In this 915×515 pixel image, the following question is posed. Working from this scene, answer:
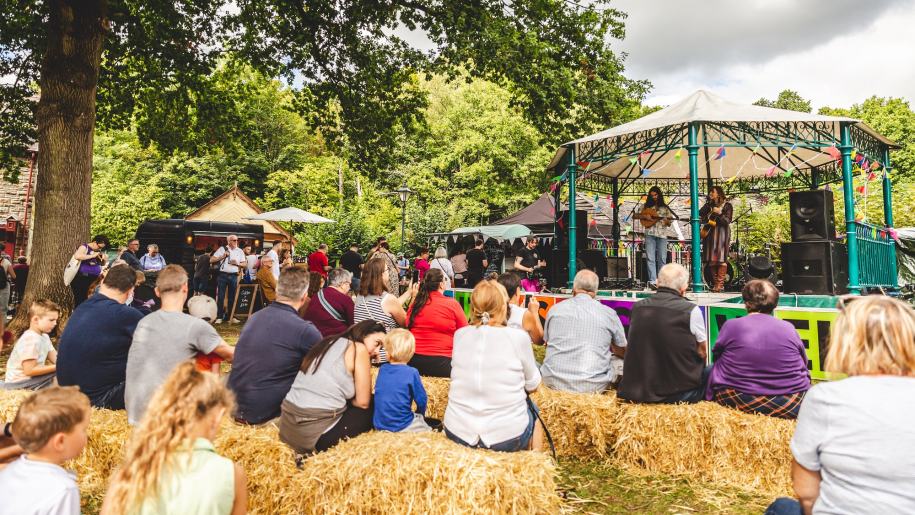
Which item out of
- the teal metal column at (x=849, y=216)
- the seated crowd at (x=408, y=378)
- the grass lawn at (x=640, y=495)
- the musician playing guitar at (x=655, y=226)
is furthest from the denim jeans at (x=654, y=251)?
the grass lawn at (x=640, y=495)

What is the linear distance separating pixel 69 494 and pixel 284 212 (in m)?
15.0

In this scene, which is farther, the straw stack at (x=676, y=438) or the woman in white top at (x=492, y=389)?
the straw stack at (x=676, y=438)

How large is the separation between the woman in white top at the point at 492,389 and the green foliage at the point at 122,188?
27650 millimetres

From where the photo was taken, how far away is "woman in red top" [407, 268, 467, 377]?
5383 mm

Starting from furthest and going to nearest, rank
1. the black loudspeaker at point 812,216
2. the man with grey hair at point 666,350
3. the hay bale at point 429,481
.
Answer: the black loudspeaker at point 812,216 → the man with grey hair at point 666,350 → the hay bale at point 429,481

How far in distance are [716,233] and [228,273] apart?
10.3 m

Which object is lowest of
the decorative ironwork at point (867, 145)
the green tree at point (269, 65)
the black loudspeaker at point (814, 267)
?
the black loudspeaker at point (814, 267)

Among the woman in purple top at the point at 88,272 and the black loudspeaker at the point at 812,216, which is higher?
the black loudspeaker at the point at 812,216

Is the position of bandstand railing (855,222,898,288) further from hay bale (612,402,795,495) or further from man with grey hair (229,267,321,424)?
man with grey hair (229,267,321,424)

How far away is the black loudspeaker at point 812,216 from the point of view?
860cm

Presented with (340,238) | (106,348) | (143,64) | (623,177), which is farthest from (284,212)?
(106,348)

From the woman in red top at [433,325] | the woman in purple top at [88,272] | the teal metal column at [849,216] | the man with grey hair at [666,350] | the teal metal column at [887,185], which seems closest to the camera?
the man with grey hair at [666,350]

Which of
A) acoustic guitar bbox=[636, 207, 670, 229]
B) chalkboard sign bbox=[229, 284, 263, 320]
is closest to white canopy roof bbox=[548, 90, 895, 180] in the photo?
acoustic guitar bbox=[636, 207, 670, 229]

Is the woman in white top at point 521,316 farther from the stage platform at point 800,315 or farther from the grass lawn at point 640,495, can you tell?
the grass lawn at point 640,495
